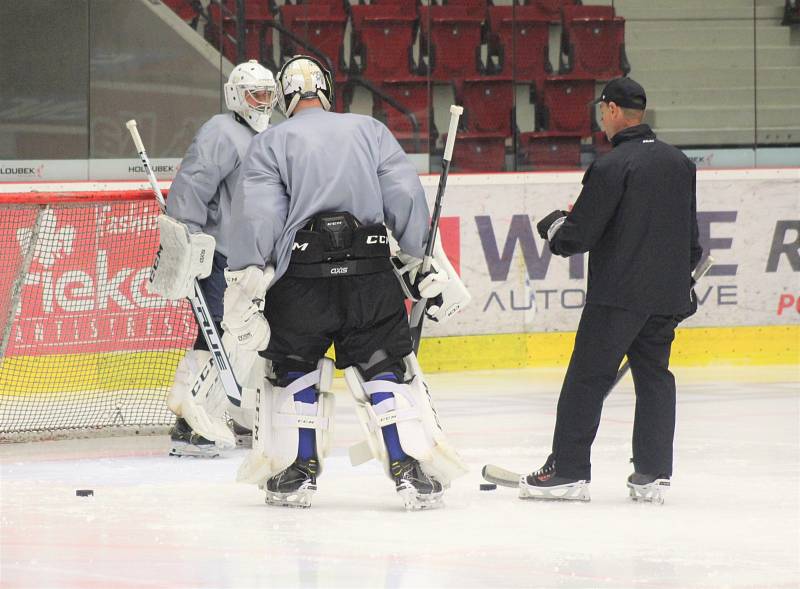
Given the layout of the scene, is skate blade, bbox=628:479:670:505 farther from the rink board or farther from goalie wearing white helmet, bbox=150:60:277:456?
the rink board

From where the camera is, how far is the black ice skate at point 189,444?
5.35 meters

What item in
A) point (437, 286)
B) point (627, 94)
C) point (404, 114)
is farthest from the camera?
point (404, 114)

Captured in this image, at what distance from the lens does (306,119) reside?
4.29m

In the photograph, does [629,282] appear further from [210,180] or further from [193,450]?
[193,450]

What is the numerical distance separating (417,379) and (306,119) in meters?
0.77

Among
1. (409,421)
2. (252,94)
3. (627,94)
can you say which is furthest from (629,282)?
(252,94)

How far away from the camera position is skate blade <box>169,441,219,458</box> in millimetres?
5352

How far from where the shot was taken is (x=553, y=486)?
431cm

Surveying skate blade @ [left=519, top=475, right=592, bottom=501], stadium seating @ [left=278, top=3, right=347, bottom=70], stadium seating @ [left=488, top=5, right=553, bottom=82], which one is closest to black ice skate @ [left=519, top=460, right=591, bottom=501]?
skate blade @ [left=519, top=475, right=592, bottom=501]

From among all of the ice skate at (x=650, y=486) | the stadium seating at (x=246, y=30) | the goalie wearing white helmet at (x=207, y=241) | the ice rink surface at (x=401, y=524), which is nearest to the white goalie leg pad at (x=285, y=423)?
the ice rink surface at (x=401, y=524)

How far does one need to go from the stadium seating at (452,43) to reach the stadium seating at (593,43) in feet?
1.66

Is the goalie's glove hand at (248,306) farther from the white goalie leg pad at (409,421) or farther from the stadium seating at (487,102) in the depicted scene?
the stadium seating at (487,102)

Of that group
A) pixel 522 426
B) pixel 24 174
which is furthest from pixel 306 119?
pixel 24 174

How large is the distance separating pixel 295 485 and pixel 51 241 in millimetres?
2364
